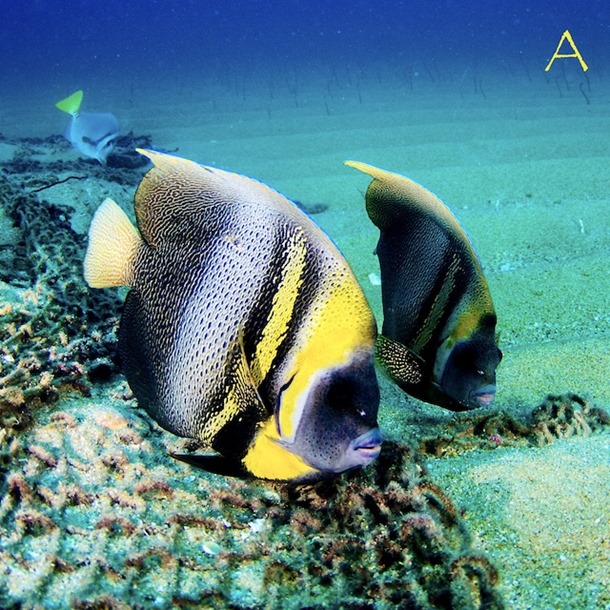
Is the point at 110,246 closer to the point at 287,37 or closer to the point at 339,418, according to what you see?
the point at 339,418

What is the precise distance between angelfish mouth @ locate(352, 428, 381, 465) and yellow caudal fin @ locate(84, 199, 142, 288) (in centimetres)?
68

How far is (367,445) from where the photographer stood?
3.59 ft

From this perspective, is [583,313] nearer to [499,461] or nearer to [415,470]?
[499,461]

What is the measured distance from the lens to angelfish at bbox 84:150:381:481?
1.09m

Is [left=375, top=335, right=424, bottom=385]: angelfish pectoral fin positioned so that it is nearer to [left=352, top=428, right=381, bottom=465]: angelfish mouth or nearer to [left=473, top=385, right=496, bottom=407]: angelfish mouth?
[left=473, top=385, right=496, bottom=407]: angelfish mouth

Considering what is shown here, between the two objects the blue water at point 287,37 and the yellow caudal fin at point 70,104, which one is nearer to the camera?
the yellow caudal fin at point 70,104

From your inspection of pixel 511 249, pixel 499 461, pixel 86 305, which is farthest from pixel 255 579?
pixel 511 249

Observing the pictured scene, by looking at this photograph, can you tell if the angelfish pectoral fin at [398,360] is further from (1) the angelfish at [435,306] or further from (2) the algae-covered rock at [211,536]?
(2) the algae-covered rock at [211,536]

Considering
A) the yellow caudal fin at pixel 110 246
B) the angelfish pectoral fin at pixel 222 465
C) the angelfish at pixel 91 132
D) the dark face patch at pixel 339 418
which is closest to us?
the dark face patch at pixel 339 418

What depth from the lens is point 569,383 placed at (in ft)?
9.21

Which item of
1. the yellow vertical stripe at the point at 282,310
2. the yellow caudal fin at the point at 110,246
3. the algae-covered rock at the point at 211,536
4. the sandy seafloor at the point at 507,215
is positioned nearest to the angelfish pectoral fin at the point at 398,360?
the algae-covered rock at the point at 211,536

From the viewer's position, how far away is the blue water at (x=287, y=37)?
100 feet

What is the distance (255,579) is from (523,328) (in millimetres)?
2642

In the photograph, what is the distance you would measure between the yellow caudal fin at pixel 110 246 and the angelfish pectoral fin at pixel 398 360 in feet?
2.46
